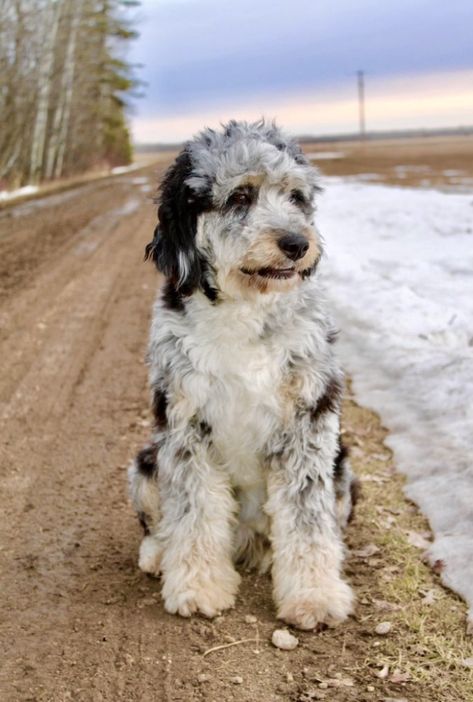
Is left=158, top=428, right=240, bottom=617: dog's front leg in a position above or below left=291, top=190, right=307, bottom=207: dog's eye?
below

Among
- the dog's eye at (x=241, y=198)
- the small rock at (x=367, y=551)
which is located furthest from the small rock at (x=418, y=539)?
the dog's eye at (x=241, y=198)

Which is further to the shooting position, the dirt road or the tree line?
the tree line

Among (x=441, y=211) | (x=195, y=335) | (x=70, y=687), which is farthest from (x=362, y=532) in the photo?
(x=441, y=211)

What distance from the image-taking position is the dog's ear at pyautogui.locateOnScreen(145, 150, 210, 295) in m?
3.72

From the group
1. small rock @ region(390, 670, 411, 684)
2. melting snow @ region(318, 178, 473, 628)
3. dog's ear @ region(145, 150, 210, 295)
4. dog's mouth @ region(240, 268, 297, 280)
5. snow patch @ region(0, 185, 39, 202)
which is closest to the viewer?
small rock @ region(390, 670, 411, 684)

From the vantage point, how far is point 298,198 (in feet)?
12.8

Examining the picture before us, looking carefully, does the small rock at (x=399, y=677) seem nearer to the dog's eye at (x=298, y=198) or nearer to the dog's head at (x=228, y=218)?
the dog's head at (x=228, y=218)

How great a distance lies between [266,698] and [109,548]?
158 cm

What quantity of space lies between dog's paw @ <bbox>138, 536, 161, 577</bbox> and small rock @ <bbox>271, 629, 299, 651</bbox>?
2.64 ft

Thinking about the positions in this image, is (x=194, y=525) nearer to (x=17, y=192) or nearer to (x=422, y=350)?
(x=422, y=350)

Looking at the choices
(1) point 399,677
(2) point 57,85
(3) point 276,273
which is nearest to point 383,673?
(1) point 399,677

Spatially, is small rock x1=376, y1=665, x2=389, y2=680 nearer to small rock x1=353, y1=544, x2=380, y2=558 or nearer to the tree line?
small rock x1=353, y1=544, x2=380, y2=558

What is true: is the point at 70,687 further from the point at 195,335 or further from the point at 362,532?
the point at 362,532

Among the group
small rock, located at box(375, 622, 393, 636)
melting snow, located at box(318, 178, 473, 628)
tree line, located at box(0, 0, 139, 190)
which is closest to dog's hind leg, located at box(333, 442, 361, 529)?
melting snow, located at box(318, 178, 473, 628)
